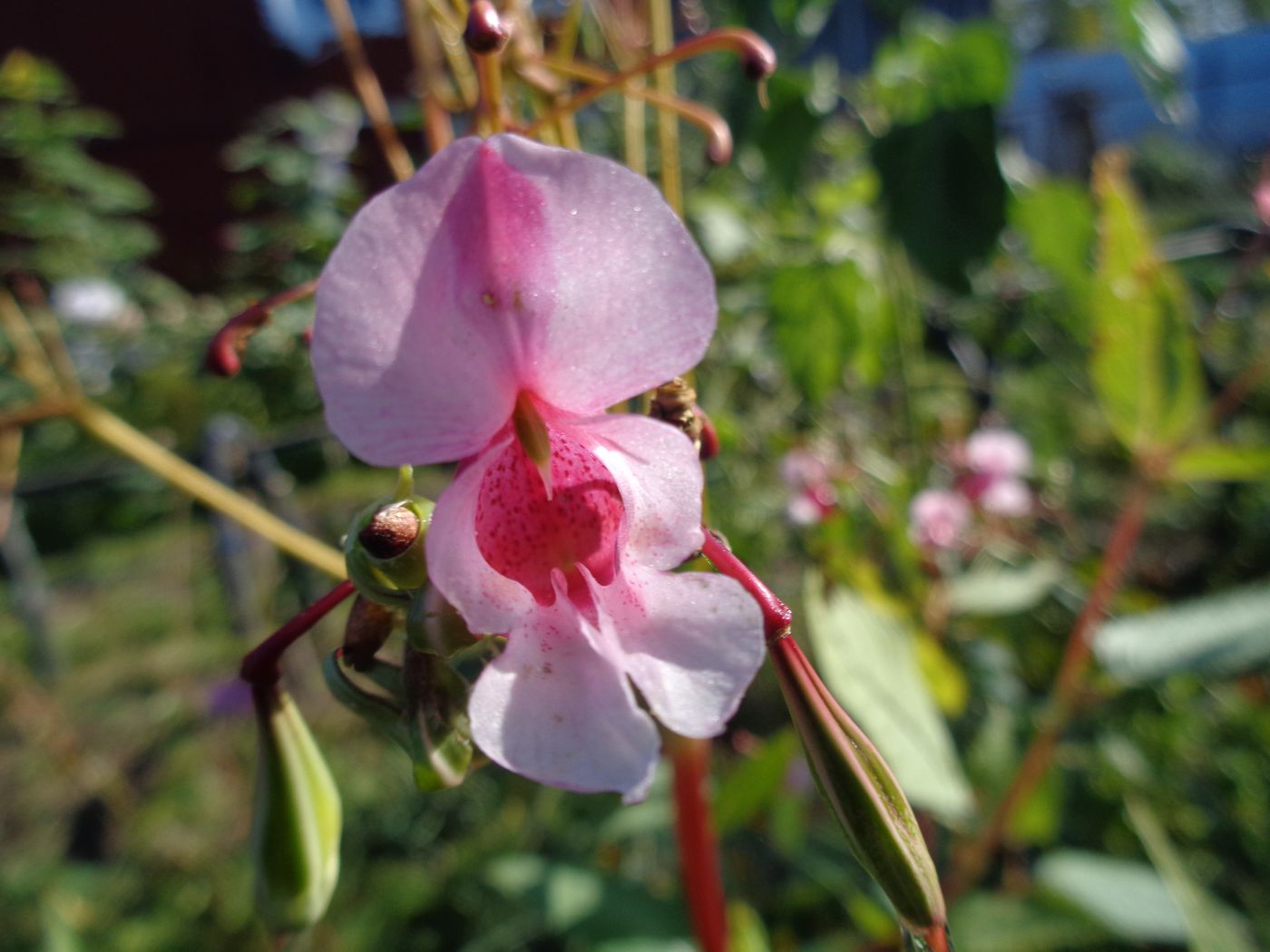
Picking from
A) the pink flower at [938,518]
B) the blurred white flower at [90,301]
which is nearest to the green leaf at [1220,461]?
the pink flower at [938,518]

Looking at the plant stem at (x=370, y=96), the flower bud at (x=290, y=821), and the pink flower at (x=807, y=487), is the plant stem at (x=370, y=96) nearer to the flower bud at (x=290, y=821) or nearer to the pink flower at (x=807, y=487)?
the flower bud at (x=290, y=821)

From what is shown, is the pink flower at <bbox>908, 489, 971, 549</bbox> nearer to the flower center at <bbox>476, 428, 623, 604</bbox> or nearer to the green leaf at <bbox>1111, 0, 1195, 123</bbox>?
the green leaf at <bbox>1111, 0, 1195, 123</bbox>

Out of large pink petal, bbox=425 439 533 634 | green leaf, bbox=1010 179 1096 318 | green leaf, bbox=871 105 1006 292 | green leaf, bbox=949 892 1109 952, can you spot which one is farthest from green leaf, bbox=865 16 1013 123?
green leaf, bbox=949 892 1109 952

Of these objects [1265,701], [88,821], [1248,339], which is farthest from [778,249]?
[1248,339]

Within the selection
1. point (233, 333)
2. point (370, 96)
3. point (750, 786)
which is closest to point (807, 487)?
point (750, 786)

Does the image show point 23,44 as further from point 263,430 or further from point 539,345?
point 539,345
